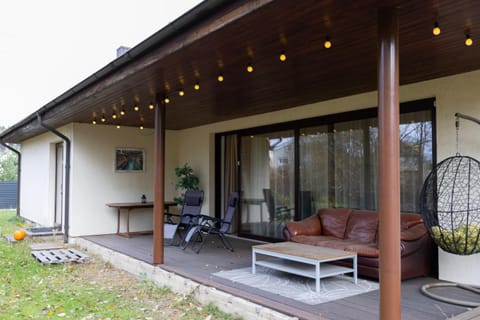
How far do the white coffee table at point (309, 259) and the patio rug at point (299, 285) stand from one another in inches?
4.5

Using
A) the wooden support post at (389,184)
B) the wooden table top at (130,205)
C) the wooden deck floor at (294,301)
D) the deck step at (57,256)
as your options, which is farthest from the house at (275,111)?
the deck step at (57,256)

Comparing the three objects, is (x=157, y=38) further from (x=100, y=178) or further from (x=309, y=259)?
(x=100, y=178)

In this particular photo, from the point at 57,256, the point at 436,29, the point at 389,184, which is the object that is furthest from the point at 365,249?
the point at 57,256

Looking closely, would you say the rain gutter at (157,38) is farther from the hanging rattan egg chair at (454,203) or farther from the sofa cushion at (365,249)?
the sofa cushion at (365,249)

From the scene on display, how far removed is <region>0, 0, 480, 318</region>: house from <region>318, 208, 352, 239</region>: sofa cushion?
31cm

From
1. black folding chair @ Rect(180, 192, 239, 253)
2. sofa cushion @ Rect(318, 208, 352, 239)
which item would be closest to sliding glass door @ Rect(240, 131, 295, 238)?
black folding chair @ Rect(180, 192, 239, 253)

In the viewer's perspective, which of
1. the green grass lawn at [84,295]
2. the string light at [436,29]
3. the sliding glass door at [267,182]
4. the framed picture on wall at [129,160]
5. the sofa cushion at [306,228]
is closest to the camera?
the string light at [436,29]

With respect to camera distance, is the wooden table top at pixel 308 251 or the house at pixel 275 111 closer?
the house at pixel 275 111

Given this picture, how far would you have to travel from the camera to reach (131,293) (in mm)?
5035

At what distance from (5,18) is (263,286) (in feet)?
57.0

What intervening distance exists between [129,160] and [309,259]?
19.9ft

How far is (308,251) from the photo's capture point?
4.63m

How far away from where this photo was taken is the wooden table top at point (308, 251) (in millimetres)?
4319

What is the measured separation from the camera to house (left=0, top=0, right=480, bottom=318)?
3121 mm
